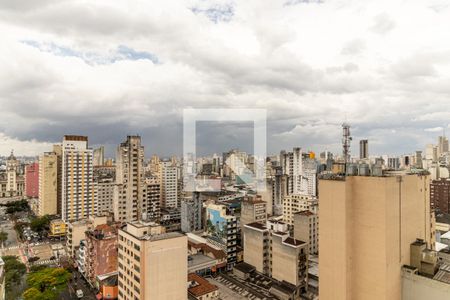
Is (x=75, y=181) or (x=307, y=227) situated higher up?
(x=75, y=181)

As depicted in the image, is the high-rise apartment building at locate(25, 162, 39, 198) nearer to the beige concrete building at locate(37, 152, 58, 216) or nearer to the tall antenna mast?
the beige concrete building at locate(37, 152, 58, 216)

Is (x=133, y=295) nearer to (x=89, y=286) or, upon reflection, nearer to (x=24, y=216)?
(x=89, y=286)

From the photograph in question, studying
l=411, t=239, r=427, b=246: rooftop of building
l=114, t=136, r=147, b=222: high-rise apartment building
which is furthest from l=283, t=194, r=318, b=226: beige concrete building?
l=411, t=239, r=427, b=246: rooftop of building

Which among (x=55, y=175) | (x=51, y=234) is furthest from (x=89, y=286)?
(x=55, y=175)

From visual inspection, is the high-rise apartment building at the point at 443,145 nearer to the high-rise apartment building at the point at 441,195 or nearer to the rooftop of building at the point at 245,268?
the high-rise apartment building at the point at 441,195

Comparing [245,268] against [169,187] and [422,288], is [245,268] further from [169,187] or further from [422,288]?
[169,187]

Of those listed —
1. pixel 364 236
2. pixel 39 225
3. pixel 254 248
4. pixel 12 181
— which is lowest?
pixel 39 225

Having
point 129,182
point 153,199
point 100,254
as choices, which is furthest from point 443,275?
point 153,199
